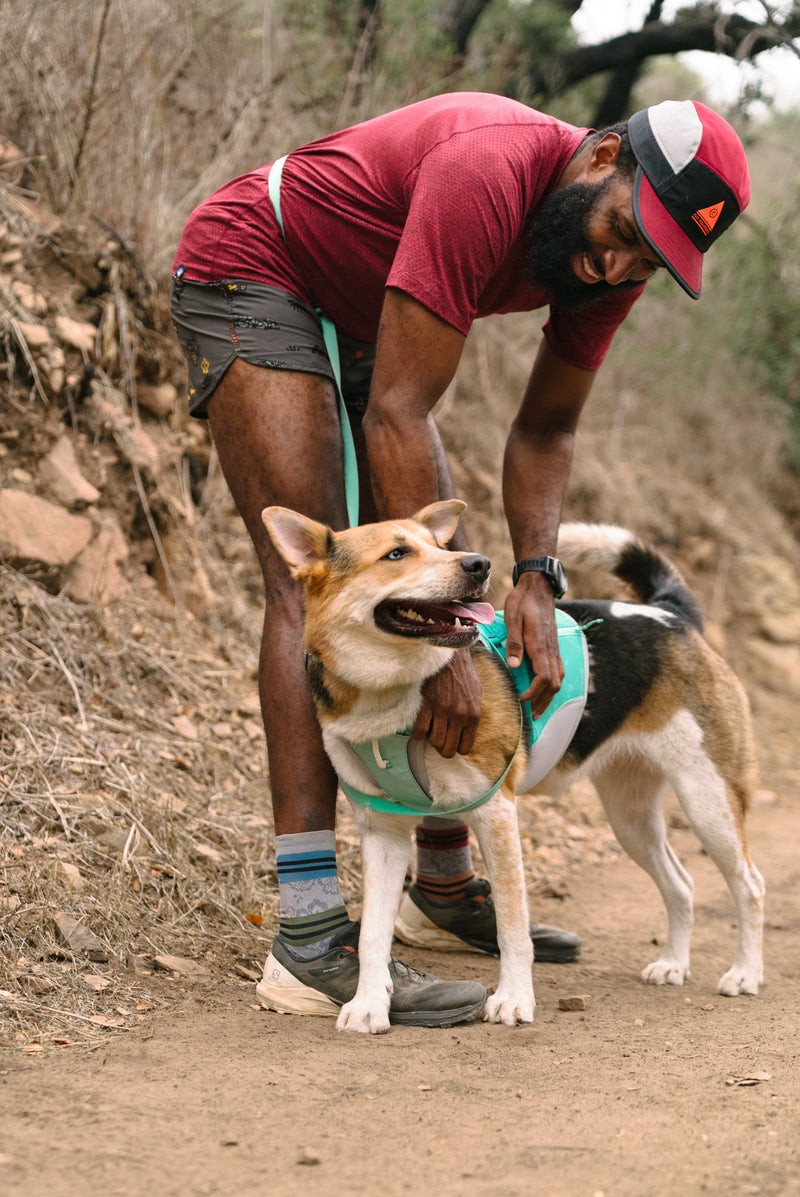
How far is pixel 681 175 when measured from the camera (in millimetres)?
2590

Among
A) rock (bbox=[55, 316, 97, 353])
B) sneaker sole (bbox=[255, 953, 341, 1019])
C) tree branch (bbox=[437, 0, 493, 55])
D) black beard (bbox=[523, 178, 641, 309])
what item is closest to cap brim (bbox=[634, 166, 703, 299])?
black beard (bbox=[523, 178, 641, 309])

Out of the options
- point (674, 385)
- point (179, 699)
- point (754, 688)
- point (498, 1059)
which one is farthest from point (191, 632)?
point (674, 385)

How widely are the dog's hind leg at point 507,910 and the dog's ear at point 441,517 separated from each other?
0.76 meters

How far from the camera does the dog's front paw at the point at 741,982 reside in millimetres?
3207

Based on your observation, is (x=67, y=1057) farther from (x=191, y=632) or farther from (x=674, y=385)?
(x=674, y=385)

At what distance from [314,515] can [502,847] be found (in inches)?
42.4

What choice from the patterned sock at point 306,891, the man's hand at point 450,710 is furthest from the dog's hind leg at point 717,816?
the patterned sock at point 306,891

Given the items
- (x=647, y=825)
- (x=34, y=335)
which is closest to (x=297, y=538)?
(x=647, y=825)

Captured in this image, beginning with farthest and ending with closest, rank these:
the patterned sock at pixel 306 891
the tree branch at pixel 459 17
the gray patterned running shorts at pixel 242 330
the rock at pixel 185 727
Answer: the tree branch at pixel 459 17 < the rock at pixel 185 727 < the gray patterned running shorts at pixel 242 330 < the patterned sock at pixel 306 891

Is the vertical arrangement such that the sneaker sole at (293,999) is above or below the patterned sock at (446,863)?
above

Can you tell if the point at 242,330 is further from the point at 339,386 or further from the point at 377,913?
the point at 377,913

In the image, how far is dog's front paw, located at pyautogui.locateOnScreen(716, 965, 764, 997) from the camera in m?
3.21

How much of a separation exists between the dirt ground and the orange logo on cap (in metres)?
2.08

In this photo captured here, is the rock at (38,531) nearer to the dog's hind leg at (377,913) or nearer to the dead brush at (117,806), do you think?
the dead brush at (117,806)
